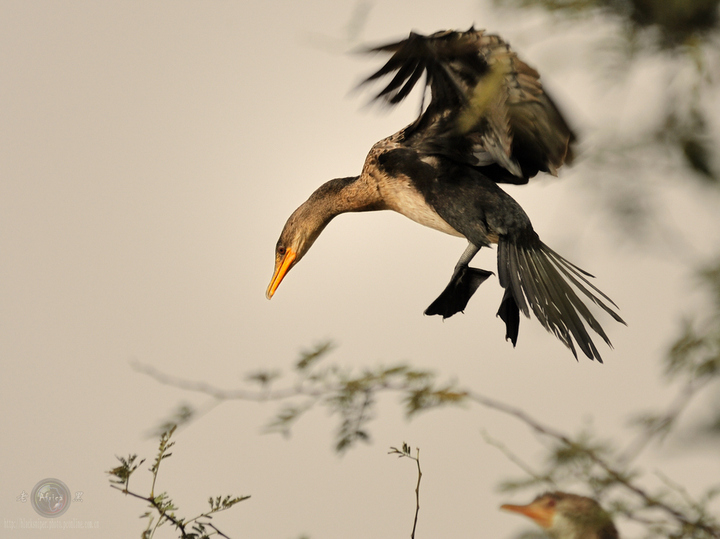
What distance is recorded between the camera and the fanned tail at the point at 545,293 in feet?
4.09

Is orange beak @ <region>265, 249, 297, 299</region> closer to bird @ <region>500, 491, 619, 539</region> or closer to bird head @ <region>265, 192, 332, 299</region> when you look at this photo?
bird head @ <region>265, 192, 332, 299</region>

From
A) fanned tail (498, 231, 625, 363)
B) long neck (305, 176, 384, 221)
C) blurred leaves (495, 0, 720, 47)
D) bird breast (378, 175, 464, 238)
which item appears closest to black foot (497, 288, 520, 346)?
fanned tail (498, 231, 625, 363)

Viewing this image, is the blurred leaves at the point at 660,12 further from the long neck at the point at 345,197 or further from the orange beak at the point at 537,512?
the long neck at the point at 345,197

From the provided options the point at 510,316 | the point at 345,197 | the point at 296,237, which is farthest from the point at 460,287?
the point at 296,237

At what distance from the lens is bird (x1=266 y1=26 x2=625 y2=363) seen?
113 centimetres

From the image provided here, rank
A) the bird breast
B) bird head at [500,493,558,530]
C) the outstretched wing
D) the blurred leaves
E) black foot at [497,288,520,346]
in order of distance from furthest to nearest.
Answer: the bird breast, black foot at [497,288,520,346], bird head at [500,493,558,530], the outstretched wing, the blurred leaves

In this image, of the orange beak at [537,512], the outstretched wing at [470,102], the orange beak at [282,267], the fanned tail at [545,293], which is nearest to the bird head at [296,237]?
the orange beak at [282,267]

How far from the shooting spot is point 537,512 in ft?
4.24

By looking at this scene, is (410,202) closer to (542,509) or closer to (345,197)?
(345,197)

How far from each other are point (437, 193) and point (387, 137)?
0.29m

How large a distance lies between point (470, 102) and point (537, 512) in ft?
2.84

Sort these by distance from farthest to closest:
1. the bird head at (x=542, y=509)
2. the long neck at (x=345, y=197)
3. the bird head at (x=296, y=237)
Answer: the bird head at (x=296, y=237)
the long neck at (x=345, y=197)
the bird head at (x=542, y=509)

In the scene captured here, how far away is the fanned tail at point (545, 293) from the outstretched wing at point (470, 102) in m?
0.19

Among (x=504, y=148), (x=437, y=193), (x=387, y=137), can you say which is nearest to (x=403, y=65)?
(x=504, y=148)
